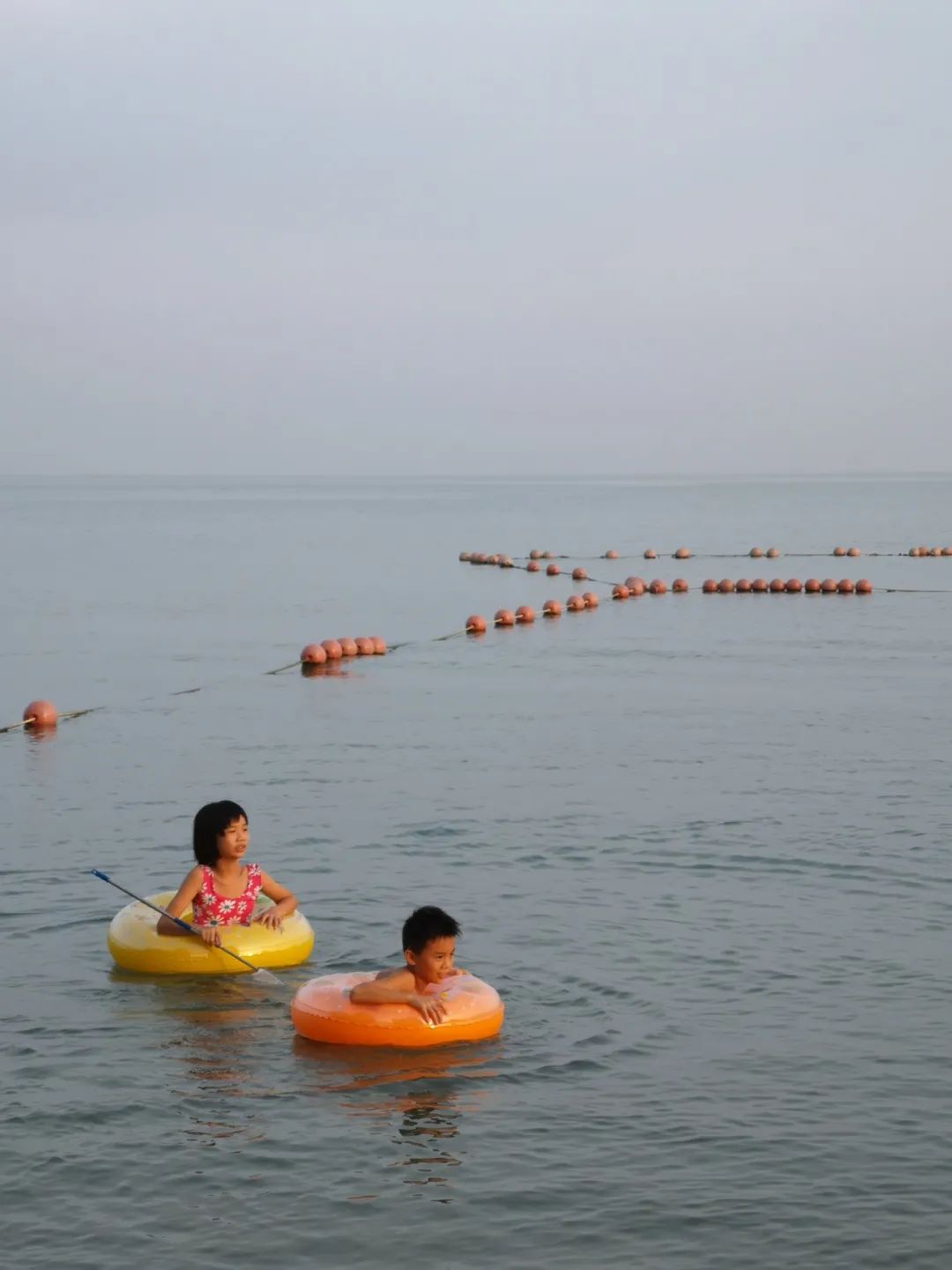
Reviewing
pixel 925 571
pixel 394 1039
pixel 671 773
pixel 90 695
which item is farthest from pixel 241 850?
pixel 925 571

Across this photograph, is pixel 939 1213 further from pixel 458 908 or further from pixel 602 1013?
pixel 458 908

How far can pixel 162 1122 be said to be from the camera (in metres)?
9.67

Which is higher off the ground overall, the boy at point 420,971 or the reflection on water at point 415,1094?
the boy at point 420,971

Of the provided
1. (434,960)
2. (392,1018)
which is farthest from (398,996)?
(434,960)

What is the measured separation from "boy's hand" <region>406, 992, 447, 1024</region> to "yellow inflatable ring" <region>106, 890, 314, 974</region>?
192cm

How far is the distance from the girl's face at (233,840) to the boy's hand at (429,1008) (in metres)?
1.84

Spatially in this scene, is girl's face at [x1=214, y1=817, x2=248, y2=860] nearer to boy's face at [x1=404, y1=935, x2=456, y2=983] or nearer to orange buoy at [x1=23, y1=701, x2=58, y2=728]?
boy's face at [x1=404, y1=935, x2=456, y2=983]

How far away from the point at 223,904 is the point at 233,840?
70 centimetres

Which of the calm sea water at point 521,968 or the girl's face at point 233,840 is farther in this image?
the girl's face at point 233,840

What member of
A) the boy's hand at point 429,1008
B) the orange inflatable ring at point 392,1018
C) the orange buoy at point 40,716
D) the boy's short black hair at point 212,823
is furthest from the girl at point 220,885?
the orange buoy at point 40,716

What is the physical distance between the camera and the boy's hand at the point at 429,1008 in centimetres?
1062

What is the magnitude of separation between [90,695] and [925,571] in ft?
118

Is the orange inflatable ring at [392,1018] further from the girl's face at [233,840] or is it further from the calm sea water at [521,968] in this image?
the girl's face at [233,840]

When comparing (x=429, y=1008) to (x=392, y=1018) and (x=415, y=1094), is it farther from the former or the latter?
(x=415, y=1094)
